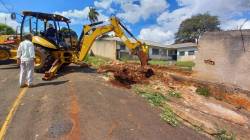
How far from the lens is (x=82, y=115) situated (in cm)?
788

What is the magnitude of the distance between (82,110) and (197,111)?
4.26m

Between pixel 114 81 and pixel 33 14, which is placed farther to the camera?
pixel 33 14

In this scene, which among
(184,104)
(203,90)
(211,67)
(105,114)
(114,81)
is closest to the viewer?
(105,114)

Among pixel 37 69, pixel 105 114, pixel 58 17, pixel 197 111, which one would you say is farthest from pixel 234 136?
pixel 58 17

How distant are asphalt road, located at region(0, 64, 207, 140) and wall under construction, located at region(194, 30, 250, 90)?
654cm

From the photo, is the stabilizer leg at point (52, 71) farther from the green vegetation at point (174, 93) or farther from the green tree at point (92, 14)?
the green tree at point (92, 14)

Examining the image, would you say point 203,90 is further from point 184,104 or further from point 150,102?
point 150,102

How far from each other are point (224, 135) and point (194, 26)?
64.4 metres

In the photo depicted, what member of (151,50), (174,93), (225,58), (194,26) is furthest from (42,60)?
(194,26)

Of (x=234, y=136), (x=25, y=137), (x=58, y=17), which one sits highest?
(x=58, y=17)

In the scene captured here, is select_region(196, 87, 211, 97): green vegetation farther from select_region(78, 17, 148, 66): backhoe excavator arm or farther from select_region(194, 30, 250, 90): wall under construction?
select_region(78, 17, 148, 66): backhoe excavator arm

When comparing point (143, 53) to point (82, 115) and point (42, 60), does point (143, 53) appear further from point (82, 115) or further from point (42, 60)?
point (82, 115)

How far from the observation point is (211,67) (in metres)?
16.2

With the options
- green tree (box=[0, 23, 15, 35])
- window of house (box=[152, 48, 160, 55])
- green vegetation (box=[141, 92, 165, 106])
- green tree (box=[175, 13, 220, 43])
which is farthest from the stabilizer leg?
green tree (box=[175, 13, 220, 43])
